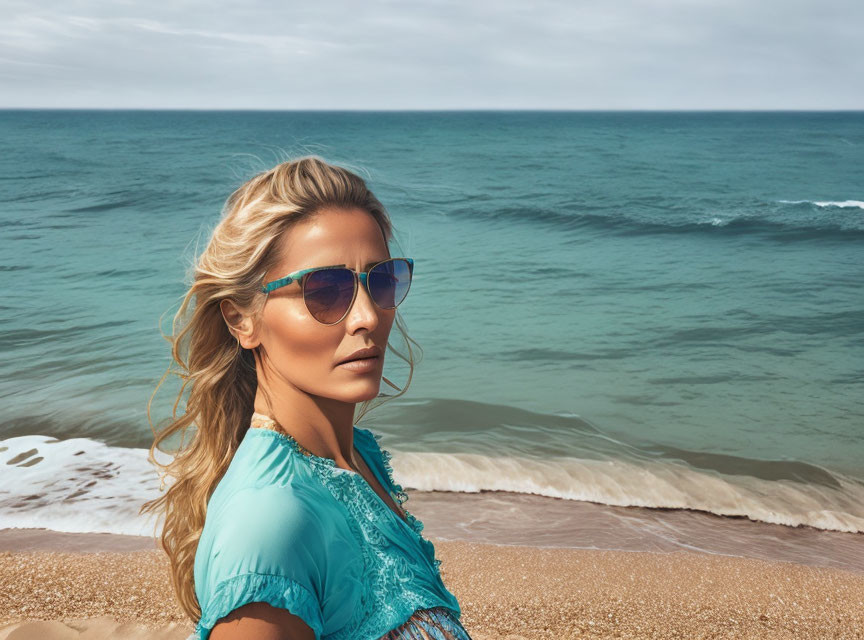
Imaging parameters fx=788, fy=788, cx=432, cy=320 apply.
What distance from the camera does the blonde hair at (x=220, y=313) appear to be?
1614mm

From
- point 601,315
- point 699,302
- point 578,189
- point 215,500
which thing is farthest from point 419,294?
point 578,189

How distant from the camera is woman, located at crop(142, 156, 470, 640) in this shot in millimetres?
1294

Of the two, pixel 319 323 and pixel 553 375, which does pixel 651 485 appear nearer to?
pixel 553 375

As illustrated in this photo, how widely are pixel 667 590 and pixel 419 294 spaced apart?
1069 cm

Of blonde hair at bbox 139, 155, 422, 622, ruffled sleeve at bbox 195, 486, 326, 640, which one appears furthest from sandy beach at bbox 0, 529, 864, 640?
ruffled sleeve at bbox 195, 486, 326, 640

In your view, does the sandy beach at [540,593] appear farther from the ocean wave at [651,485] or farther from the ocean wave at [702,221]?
the ocean wave at [702,221]

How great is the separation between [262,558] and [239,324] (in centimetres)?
61

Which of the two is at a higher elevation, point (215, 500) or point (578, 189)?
point (215, 500)

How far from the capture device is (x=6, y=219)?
81.8ft

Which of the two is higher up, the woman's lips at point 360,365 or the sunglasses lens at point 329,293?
the sunglasses lens at point 329,293

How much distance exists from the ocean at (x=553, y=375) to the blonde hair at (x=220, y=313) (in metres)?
0.46

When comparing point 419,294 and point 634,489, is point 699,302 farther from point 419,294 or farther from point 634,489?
point 634,489

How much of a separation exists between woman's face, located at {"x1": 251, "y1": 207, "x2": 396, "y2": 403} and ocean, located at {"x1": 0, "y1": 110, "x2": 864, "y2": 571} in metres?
0.65

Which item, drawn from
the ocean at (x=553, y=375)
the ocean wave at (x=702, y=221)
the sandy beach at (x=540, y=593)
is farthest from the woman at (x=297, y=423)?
the ocean wave at (x=702, y=221)
